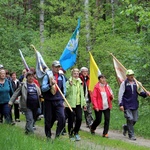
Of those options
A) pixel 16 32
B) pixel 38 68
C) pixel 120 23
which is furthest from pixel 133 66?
pixel 120 23

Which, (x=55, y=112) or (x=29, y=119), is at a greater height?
(x=55, y=112)

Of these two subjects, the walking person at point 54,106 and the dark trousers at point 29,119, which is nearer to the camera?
the walking person at point 54,106

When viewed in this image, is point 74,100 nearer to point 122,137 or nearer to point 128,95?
point 128,95

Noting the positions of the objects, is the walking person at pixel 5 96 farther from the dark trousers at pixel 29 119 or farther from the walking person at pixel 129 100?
the walking person at pixel 129 100

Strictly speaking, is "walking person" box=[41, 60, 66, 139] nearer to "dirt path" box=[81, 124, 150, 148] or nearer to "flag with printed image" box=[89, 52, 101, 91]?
"dirt path" box=[81, 124, 150, 148]

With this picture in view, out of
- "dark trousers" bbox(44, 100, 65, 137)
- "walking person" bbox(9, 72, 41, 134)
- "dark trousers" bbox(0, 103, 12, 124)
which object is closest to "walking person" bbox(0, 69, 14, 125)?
"dark trousers" bbox(0, 103, 12, 124)

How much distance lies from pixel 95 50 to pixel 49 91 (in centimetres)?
850

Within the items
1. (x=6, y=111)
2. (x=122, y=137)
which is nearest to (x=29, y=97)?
(x=6, y=111)

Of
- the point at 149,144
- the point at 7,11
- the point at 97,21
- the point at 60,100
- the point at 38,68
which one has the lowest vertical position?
the point at 149,144

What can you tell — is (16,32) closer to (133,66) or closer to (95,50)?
(95,50)

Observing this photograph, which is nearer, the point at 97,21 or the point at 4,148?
the point at 4,148

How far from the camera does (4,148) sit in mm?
7242

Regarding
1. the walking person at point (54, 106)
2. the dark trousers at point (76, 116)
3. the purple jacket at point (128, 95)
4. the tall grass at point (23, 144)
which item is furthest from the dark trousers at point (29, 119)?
the purple jacket at point (128, 95)

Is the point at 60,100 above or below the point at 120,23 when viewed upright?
below
